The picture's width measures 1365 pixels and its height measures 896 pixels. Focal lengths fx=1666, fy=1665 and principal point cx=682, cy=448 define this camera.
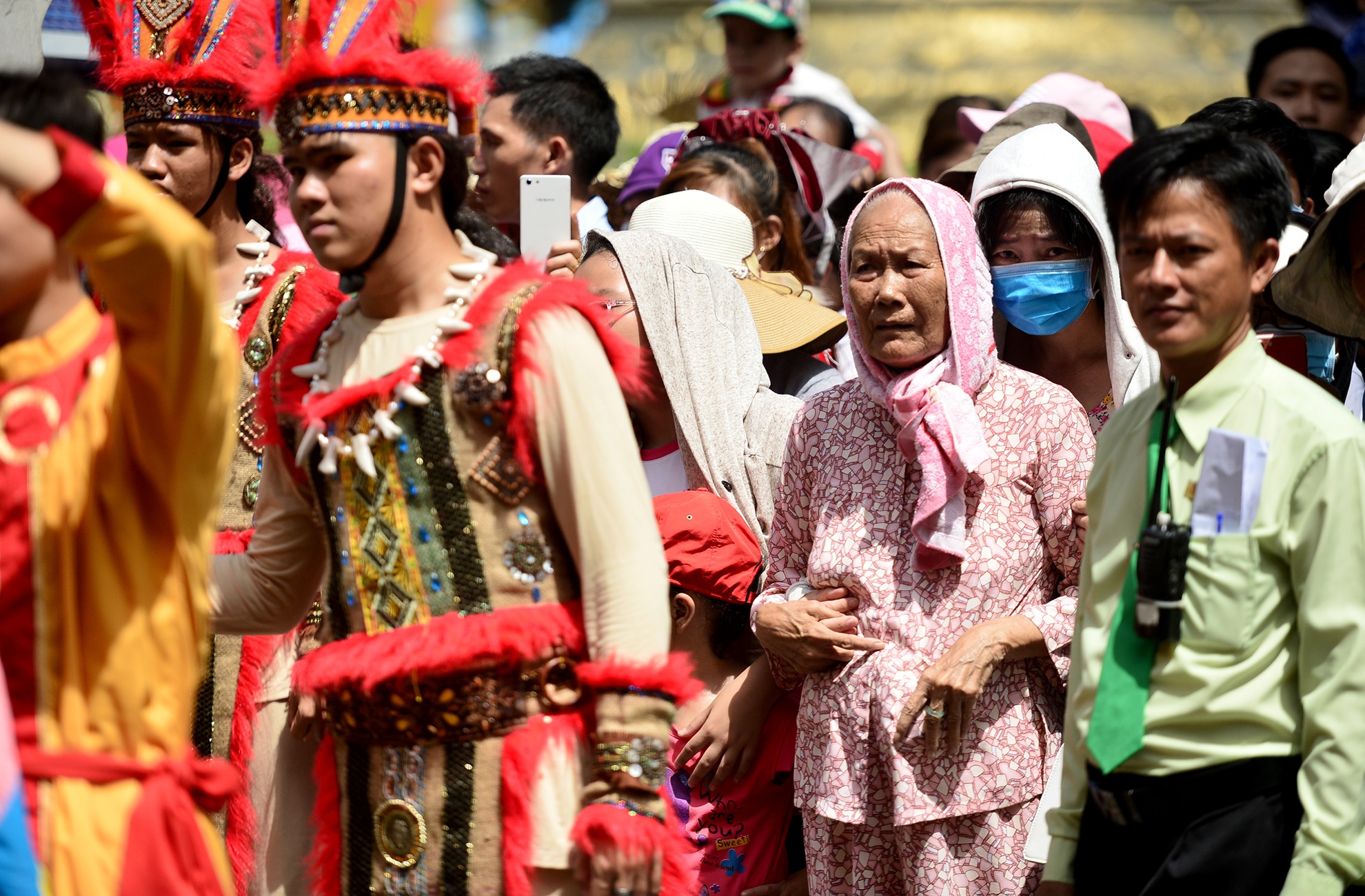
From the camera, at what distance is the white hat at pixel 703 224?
538 centimetres

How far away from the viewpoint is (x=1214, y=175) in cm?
307

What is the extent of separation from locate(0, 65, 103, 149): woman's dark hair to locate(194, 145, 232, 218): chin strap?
2110 mm

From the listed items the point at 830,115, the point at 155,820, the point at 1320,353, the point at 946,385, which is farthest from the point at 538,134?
the point at 155,820

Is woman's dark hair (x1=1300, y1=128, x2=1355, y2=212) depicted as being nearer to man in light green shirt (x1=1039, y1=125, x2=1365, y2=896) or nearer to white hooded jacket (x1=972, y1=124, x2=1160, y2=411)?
white hooded jacket (x1=972, y1=124, x2=1160, y2=411)

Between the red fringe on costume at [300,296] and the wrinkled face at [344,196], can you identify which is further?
the red fringe on costume at [300,296]

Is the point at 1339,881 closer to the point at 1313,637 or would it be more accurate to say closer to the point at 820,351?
the point at 1313,637

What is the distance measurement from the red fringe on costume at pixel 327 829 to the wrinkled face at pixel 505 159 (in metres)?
3.78

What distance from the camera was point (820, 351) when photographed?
220 inches

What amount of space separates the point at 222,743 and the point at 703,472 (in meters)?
1.45

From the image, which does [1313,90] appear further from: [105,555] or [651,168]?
[105,555]

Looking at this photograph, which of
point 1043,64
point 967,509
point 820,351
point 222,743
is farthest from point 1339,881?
point 1043,64

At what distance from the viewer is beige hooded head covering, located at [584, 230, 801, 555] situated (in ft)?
15.1

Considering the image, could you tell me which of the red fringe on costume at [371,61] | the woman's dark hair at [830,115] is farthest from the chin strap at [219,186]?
the woman's dark hair at [830,115]

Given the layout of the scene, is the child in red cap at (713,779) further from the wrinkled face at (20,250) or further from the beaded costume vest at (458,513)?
the wrinkled face at (20,250)
